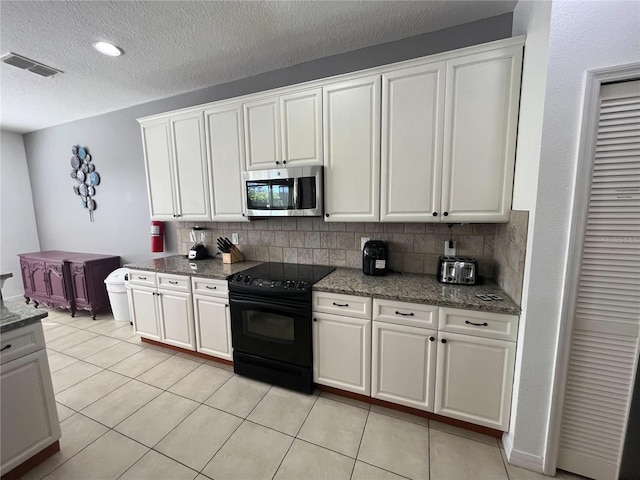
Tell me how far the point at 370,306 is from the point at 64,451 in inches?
84.6

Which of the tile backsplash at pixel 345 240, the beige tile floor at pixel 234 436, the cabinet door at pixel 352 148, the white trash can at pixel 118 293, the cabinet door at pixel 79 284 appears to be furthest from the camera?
the cabinet door at pixel 79 284

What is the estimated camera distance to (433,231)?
85.0 inches

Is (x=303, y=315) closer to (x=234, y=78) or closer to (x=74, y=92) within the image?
(x=234, y=78)

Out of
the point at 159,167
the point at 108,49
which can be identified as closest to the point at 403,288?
the point at 159,167

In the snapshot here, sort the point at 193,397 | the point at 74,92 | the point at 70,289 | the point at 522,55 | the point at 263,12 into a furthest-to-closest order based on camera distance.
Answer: the point at 70,289, the point at 74,92, the point at 193,397, the point at 263,12, the point at 522,55

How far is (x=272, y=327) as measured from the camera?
213 centimetres

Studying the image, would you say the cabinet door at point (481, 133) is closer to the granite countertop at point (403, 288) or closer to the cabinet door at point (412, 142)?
the cabinet door at point (412, 142)

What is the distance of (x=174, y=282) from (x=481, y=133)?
2823mm

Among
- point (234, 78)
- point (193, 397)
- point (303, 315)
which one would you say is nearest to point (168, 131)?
point (234, 78)

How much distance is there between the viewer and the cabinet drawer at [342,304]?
1844mm

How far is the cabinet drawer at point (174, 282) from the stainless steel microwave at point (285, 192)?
0.90 metres

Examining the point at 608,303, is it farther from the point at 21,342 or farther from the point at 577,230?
the point at 21,342

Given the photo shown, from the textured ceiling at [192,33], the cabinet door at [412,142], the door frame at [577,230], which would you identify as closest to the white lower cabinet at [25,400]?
the textured ceiling at [192,33]

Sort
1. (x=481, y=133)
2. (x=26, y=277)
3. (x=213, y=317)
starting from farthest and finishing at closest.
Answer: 1. (x=26, y=277)
2. (x=213, y=317)
3. (x=481, y=133)
